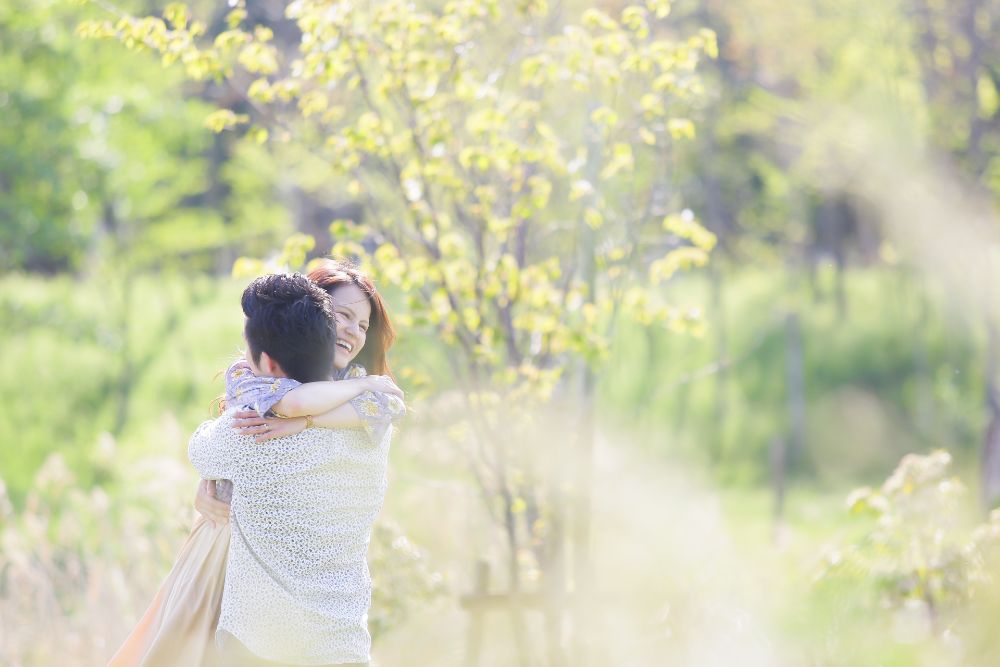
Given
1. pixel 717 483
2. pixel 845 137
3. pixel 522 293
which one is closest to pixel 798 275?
pixel 845 137

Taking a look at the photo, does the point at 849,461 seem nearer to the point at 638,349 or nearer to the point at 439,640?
the point at 638,349

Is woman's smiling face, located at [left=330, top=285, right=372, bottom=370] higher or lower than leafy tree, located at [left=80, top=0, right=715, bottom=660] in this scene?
lower

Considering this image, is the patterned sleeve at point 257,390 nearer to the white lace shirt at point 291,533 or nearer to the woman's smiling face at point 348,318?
the white lace shirt at point 291,533

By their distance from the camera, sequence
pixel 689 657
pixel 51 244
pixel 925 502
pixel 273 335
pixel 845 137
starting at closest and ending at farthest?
pixel 273 335 < pixel 925 502 < pixel 689 657 < pixel 51 244 < pixel 845 137

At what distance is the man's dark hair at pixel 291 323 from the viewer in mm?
2525

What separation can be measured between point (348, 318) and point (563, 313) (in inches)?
87.4

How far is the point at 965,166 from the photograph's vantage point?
1323 centimetres

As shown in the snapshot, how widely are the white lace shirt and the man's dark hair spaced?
5.8 inches

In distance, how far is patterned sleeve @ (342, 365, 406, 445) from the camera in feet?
8.46

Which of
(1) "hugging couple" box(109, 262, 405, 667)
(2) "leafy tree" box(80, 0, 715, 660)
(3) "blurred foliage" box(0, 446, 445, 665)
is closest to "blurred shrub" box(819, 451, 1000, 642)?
(2) "leafy tree" box(80, 0, 715, 660)

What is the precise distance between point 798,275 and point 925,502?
15.2 m

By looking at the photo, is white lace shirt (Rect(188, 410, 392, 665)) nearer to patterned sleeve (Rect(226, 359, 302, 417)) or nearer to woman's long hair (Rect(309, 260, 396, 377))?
patterned sleeve (Rect(226, 359, 302, 417))

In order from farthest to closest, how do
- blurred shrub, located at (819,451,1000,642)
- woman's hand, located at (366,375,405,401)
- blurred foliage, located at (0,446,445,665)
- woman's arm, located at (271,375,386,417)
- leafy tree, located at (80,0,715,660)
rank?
1. blurred foliage, located at (0,446,445,665)
2. blurred shrub, located at (819,451,1000,642)
3. leafy tree, located at (80,0,715,660)
4. woman's hand, located at (366,375,405,401)
5. woman's arm, located at (271,375,386,417)

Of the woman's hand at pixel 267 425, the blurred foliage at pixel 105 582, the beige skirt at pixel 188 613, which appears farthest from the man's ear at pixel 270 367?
the blurred foliage at pixel 105 582
